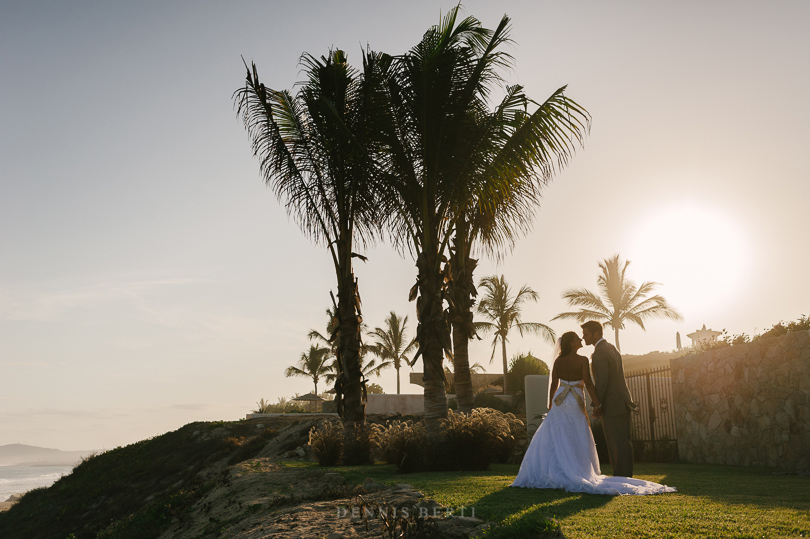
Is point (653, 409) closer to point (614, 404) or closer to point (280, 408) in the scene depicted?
point (614, 404)

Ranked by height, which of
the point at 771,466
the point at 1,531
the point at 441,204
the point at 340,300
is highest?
the point at 441,204

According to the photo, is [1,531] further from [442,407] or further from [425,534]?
[425,534]

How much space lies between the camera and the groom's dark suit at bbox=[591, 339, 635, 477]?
24.4 feet

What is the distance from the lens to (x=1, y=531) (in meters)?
22.9

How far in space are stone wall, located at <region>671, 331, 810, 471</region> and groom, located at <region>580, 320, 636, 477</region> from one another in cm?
476

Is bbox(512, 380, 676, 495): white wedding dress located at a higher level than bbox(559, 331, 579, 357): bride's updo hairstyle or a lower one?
lower

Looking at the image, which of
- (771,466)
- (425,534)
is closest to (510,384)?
(771,466)

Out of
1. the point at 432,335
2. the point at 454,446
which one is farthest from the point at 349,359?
the point at 454,446

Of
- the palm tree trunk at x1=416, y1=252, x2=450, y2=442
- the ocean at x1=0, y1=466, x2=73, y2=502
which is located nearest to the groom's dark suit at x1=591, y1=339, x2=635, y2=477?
the palm tree trunk at x1=416, y1=252, x2=450, y2=442

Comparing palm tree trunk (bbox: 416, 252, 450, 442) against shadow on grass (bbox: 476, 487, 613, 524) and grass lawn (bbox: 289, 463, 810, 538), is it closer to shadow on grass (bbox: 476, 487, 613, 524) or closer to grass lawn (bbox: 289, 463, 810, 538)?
grass lawn (bbox: 289, 463, 810, 538)

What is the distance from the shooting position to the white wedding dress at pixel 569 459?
6.27 m

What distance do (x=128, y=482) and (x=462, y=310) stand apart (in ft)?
49.7

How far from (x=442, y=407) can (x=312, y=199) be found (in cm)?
560

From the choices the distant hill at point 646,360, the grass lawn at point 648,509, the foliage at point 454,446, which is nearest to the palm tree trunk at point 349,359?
the foliage at point 454,446
